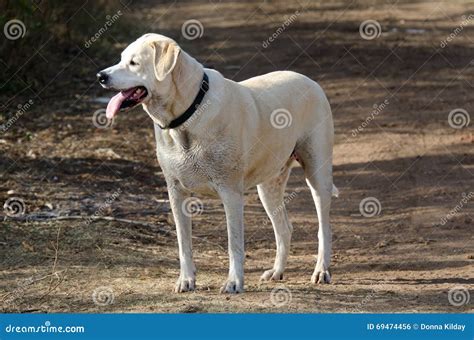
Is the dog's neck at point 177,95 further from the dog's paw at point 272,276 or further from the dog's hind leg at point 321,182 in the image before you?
the dog's paw at point 272,276

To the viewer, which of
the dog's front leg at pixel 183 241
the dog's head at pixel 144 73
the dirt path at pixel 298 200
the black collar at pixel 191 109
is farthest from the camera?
the dirt path at pixel 298 200

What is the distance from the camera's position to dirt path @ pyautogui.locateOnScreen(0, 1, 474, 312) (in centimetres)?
893

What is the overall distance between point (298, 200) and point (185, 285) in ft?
14.0

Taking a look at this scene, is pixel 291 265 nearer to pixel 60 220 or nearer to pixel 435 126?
pixel 60 220

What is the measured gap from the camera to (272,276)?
9.68m

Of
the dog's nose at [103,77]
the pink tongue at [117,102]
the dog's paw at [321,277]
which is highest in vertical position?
the dog's nose at [103,77]

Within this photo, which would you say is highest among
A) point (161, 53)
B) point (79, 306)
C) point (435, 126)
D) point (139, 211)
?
point (435, 126)

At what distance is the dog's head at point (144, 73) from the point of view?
8320mm

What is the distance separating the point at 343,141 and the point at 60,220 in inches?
206

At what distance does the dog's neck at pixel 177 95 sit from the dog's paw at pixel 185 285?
1187 millimetres

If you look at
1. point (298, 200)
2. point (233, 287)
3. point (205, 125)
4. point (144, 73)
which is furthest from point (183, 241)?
point (298, 200)

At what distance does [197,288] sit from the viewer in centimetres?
894

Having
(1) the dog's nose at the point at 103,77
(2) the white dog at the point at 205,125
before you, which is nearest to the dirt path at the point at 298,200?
(2) the white dog at the point at 205,125

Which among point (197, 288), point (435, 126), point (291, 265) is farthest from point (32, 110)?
point (197, 288)
